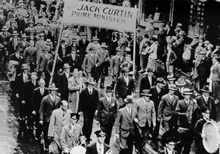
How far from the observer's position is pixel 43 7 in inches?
227

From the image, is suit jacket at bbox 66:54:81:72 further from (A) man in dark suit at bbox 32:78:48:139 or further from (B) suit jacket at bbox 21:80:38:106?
(B) suit jacket at bbox 21:80:38:106

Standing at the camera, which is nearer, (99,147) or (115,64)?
(99,147)

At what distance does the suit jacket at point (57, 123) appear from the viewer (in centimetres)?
539

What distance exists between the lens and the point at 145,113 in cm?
533

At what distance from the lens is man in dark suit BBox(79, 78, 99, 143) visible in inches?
215

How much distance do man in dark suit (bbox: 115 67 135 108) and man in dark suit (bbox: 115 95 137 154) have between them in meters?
0.15

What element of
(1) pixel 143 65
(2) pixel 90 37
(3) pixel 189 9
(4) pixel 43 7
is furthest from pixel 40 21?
(3) pixel 189 9

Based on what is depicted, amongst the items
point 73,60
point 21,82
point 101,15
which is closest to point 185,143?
point 73,60

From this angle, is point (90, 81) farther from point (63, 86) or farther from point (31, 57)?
point (31, 57)

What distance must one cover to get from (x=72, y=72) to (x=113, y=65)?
2.06 feet

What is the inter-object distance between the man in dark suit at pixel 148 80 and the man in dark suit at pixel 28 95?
1.59 m

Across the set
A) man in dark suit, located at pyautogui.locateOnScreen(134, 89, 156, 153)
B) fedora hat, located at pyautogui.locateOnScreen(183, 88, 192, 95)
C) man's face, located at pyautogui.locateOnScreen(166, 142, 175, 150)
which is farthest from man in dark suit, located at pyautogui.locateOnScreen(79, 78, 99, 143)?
fedora hat, located at pyautogui.locateOnScreen(183, 88, 192, 95)

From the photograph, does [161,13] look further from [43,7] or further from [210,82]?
[43,7]

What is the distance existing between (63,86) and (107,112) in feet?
2.58
